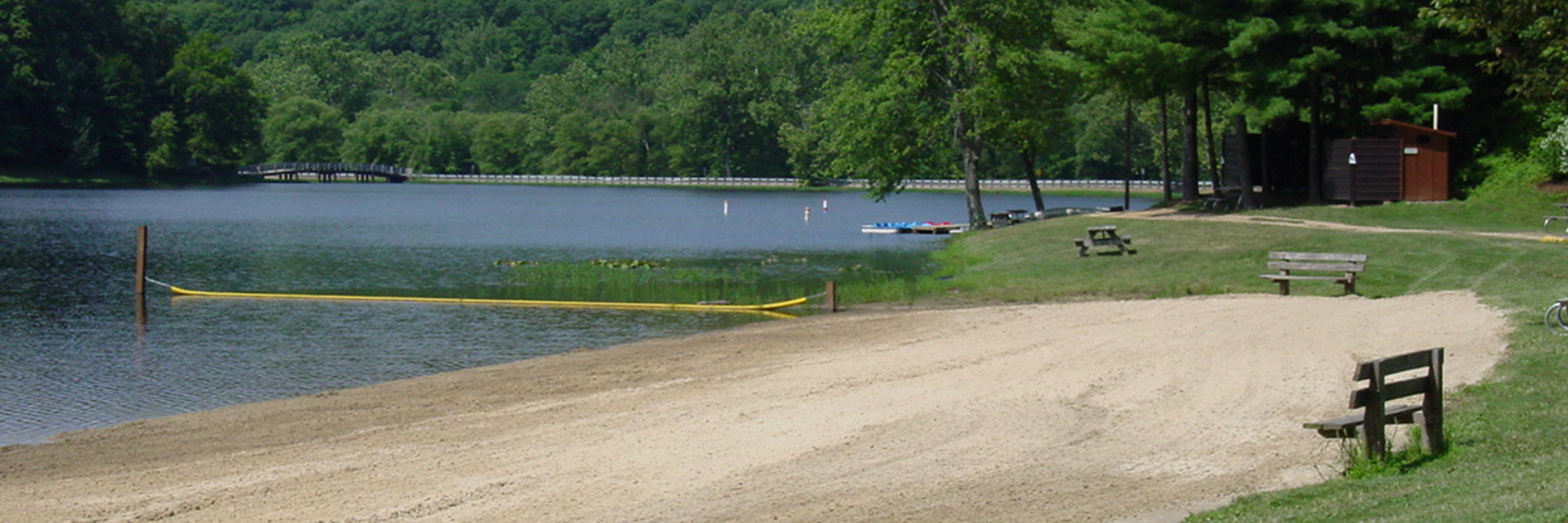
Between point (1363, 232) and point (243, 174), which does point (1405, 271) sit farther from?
point (243, 174)

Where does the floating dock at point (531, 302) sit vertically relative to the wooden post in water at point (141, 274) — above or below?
below

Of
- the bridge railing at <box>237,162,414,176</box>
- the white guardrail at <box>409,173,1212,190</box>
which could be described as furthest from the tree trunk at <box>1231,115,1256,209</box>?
the bridge railing at <box>237,162,414,176</box>

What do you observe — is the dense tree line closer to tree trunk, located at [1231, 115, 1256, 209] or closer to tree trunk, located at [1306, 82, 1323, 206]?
tree trunk, located at [1231, 115, 1256, 209]

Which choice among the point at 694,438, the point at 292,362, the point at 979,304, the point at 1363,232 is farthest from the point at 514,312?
the point at 1363,232

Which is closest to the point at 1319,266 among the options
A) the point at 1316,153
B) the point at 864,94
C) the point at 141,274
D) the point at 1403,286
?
the point at 1403,286

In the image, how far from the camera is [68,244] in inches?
2162

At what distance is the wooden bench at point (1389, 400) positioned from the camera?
42.4 ft

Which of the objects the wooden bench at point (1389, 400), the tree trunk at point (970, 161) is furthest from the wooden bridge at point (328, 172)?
the wooden bench at point (1389, 400)

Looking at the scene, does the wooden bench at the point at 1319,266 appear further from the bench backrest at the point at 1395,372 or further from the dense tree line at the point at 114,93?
the dense tree line at the point at 114,93

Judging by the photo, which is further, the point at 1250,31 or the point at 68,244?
the point at 68,244

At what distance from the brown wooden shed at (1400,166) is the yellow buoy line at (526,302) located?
2120 cm

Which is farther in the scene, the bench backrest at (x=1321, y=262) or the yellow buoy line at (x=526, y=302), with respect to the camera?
the yellow buoy line at (x=526, y=302)

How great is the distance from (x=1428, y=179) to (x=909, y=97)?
1812 cm

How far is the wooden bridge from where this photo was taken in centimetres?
15525
